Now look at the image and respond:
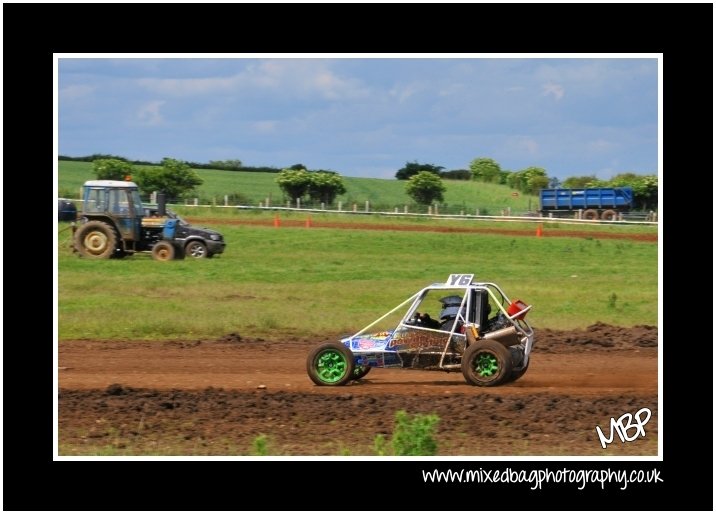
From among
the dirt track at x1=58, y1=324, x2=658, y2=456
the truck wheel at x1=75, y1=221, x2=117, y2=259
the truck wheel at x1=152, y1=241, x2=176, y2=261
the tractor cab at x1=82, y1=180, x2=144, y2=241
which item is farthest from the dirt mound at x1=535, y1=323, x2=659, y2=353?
the truck wheel at x1=75, y1=221, x2=117, y2=259

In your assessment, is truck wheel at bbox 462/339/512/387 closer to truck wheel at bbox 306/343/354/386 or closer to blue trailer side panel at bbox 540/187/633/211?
truck wheel at bbox 306/343/354/386

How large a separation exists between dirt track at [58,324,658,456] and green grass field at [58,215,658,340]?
12.3 ft

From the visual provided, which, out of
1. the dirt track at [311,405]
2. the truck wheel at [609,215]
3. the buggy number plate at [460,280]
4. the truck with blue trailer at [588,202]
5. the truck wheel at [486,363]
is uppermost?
the truck with blue trailer at [588,202]

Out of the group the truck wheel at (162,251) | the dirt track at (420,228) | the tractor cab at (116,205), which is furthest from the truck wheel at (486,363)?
the dirt track at (420,228)

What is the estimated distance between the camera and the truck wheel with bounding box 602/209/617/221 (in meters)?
54.3

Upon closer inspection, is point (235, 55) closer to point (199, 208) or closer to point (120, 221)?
point (120, 221)

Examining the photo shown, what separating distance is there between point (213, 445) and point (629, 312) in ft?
49.4

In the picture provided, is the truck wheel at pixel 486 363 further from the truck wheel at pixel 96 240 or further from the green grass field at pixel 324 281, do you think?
the truck wheel at pixel 96 240

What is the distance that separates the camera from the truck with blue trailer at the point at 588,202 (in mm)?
54531

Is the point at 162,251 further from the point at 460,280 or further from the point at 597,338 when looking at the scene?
the point at 460,280

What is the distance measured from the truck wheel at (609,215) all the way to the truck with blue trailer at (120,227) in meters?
29.1

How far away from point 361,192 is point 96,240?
3031cm

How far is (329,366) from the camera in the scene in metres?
14.9

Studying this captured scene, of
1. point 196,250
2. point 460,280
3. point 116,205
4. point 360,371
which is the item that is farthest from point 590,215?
point 460,280
